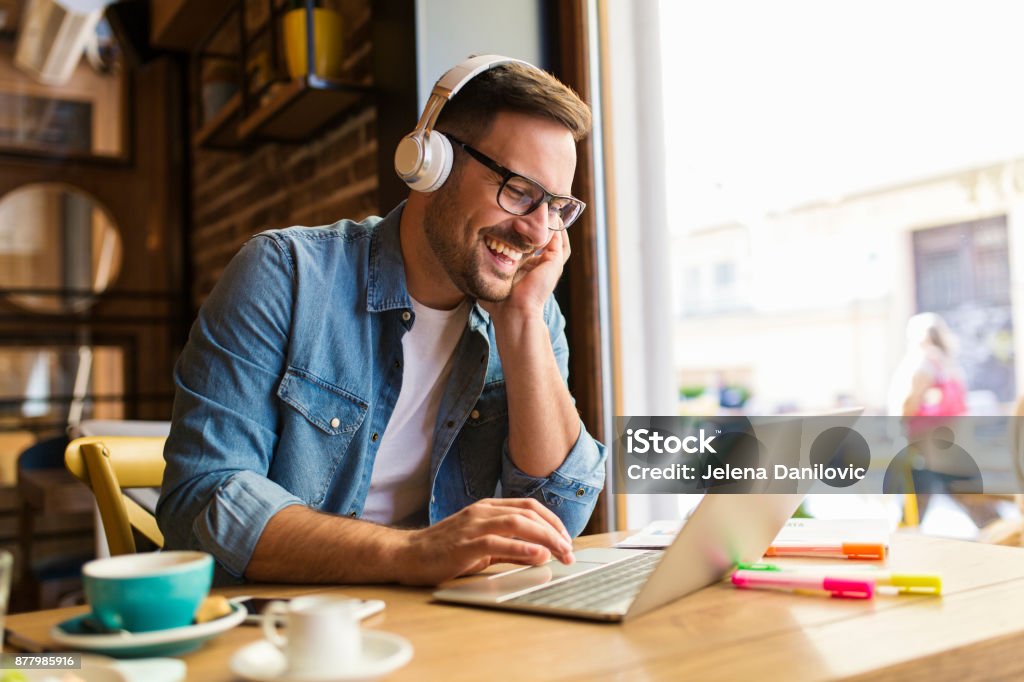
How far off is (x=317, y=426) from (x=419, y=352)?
252 mm

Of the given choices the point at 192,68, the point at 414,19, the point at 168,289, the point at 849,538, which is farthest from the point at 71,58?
the point at 849,538

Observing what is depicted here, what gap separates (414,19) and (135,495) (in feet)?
4.00

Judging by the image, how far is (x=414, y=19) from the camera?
2.11m

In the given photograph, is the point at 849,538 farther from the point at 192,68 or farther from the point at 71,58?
the point at 71,58

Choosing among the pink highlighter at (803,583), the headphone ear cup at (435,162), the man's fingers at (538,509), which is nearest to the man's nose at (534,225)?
the headphone ear cup at (435,162)

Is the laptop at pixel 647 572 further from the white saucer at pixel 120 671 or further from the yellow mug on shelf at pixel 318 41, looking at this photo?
the yellow mug on shelf at pixel 318 41

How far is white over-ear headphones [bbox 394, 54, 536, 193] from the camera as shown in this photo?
1.37 m

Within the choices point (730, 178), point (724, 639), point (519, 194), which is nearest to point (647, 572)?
point (724, 639)

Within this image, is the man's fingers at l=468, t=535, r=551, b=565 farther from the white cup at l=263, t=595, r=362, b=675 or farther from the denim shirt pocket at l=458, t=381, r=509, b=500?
the denim shirt pocket at l=458, t=381, r=509, b=500

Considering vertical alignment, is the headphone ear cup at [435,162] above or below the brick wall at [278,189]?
below

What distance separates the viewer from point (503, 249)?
1480 millimetres

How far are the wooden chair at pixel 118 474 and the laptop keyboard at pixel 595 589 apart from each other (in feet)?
2.49

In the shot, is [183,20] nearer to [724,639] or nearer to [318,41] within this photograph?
[318,41]

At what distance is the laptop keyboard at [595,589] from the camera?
85 centimetres
